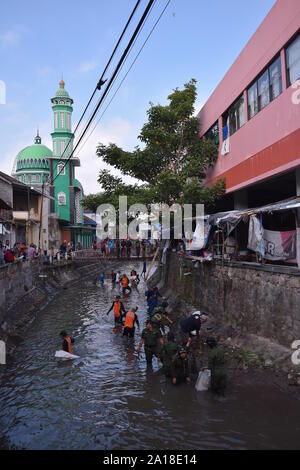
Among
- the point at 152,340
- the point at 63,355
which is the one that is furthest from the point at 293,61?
the point at 63,355

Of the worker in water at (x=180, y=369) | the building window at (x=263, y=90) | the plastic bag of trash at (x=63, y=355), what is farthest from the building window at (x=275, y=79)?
the plastic bag of trash at (x=63, y=355)

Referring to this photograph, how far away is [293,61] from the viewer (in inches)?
540

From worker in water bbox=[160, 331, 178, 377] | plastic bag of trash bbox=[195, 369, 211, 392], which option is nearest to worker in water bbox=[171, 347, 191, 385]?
worker in water bbox=[160, 331, 178, 377]

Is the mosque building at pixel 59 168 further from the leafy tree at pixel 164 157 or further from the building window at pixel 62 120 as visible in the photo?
the leafy tree at pixel 164 157

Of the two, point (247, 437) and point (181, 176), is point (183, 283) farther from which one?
point (247, 437)

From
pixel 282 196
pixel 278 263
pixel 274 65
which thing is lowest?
pixel 278 263

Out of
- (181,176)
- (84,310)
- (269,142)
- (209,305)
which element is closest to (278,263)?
(209,305)

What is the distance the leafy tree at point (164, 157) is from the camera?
69.8 ft

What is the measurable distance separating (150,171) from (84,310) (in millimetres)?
9280

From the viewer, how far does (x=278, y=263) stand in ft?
40.7

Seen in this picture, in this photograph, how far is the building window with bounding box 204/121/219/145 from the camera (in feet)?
73.4

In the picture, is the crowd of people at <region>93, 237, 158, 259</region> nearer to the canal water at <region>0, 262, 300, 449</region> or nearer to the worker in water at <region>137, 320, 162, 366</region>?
the canal water at <region>0, 262, 300, 449</region>

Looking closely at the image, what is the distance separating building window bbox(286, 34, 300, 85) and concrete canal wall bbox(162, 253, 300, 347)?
7270 mm

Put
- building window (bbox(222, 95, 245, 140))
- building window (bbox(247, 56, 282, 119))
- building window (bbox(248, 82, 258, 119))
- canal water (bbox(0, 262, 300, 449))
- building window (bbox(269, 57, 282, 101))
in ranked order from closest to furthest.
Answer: canal water (bbox(0, 262, 300, 449)), building window (bbox(269, 57, 282, 101)), building window (bbox(247, 56, 282, 119)), building window (bbox(248, 82, 258, 119)), building window (bbox(222, 95, 245, 140))
